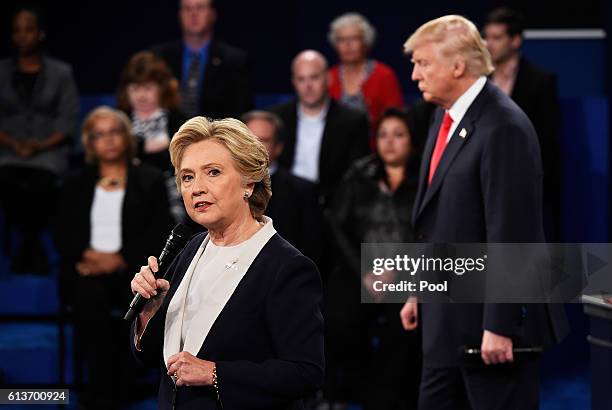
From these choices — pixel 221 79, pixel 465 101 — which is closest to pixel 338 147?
pixel 221 79

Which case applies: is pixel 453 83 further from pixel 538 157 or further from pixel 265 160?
pixel 265 160

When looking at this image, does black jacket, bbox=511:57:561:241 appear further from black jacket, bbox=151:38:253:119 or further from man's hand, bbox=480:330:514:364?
man's hand, bbox=480:330:514:364

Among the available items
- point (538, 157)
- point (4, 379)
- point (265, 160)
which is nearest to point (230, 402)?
point (265, 160)

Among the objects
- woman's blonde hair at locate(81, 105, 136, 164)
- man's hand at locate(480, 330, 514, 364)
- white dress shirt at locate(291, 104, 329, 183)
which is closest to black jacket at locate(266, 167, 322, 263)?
white dress shirt at locate(291, 104, 329, 183)

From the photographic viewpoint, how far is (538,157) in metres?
3.11

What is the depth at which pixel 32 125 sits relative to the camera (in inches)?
239

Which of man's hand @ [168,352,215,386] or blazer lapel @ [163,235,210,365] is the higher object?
blazer lapel @ [163,235,210,365]

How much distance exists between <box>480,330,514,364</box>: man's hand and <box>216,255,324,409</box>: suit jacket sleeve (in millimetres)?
892

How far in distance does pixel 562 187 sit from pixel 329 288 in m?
1.63

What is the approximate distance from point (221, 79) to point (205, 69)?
0.12 metres

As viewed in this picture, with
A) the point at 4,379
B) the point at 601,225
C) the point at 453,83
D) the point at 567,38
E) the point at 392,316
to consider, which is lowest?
the point at 4,379

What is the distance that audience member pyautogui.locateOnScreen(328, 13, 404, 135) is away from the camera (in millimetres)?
6074

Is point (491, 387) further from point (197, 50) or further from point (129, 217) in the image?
point (197, 50)

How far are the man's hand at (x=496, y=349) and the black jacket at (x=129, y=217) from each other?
7.90ft
